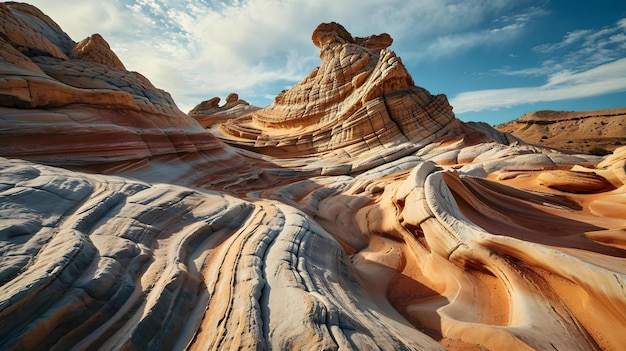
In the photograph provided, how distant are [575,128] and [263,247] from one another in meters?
46.7

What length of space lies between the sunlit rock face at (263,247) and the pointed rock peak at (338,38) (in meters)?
13.1

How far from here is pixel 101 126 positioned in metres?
6.28

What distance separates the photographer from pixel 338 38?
1750cm

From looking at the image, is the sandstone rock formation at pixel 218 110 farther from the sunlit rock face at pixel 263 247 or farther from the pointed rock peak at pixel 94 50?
the sunlit rock face at pixel 263 247

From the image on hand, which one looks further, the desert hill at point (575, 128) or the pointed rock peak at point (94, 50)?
the desert hill at point (575, 128)

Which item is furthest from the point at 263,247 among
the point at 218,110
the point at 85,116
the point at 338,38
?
the point at 218,110

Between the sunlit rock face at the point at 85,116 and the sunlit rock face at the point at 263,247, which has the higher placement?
the sunlit rock face at the point at 85,116

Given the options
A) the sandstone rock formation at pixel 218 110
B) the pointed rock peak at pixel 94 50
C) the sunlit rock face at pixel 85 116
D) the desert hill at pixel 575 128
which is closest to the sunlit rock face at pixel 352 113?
the sunlit rock face at pixel 85 116

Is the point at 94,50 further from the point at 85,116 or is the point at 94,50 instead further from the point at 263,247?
the point at 263,247

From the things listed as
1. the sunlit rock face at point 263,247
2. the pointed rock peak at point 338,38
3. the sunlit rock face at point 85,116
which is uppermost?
the pointed rock peak at point 338,38

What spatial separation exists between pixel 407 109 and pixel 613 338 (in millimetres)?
11312

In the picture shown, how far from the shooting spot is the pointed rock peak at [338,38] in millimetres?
17578

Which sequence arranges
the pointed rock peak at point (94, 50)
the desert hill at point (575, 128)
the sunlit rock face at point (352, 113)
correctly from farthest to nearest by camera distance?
the desert hill at point (575, 128) → the sunlit rock face at point (352, 113) → the pointed rock peak at point (94, 50)

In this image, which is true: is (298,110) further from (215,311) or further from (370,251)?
(215,311)
